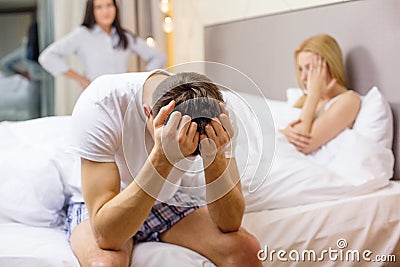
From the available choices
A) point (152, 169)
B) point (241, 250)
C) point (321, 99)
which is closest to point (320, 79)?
point (321, 99)

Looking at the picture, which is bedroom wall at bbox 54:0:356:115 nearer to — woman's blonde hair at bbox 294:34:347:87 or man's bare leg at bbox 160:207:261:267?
woman's blonde hair at bbox 294:34:347:87

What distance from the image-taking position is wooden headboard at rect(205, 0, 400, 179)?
1.47 metres

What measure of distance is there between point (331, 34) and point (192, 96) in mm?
822

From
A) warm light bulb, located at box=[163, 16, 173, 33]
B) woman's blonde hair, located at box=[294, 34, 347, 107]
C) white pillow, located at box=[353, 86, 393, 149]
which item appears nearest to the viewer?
white pillow, located at box=[353, 86, 393, 149]

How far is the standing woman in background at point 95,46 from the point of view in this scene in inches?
99.9

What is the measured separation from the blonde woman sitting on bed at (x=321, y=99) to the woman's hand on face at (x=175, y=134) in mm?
651

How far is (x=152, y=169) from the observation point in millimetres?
1002

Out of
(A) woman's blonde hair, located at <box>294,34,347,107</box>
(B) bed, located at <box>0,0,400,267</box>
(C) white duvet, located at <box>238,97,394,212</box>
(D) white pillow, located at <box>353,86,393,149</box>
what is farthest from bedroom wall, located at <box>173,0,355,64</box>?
(C) white duvet, located at <box>238,97,394,212</box>

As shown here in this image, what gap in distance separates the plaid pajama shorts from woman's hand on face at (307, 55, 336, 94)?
1.96 feet

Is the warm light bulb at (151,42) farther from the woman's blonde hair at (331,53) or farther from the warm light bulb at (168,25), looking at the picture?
the woman's blonde hair at (331,53)

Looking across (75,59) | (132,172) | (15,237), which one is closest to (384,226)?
(132,172)

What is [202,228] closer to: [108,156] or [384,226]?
[108,156]

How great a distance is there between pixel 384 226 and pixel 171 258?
504 millimetres

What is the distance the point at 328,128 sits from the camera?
153 centimetres
